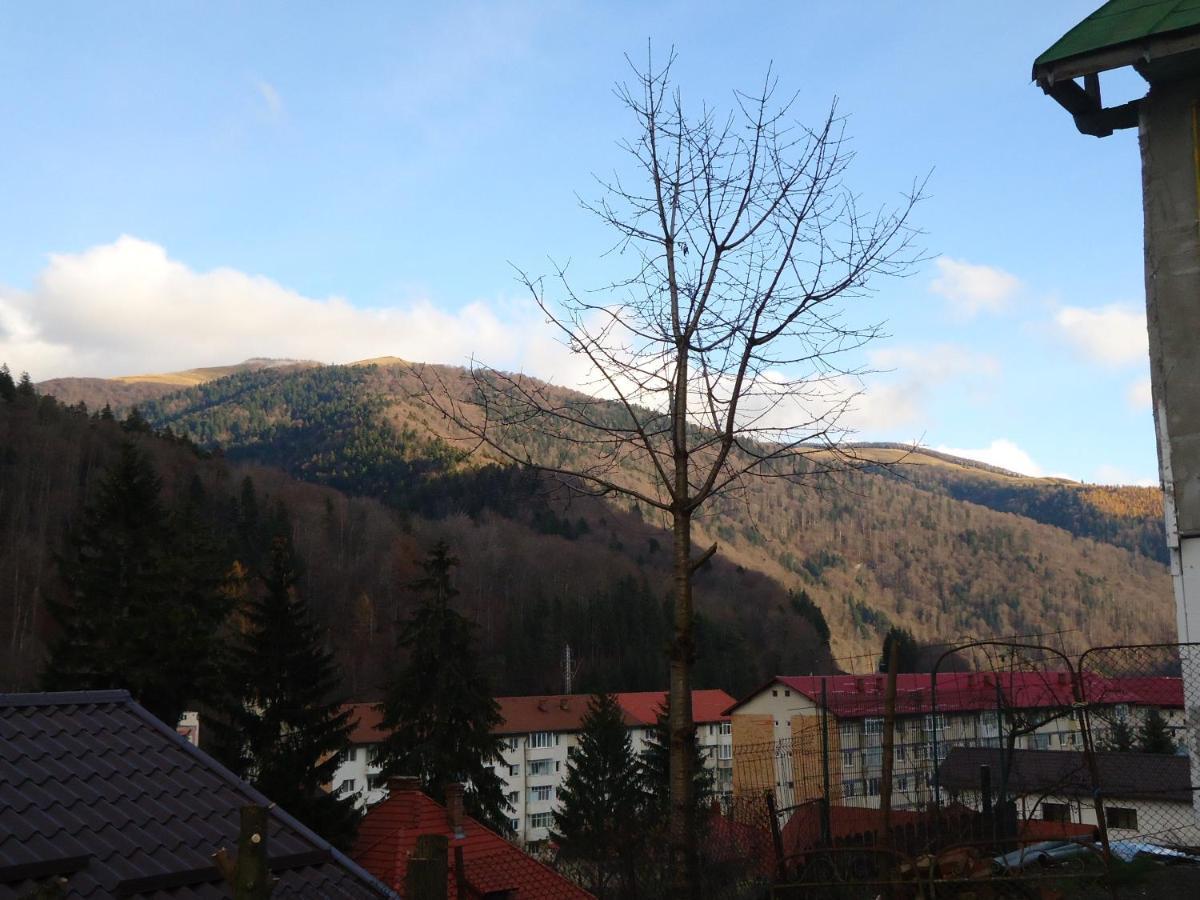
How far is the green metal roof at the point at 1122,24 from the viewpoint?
8258 millimetres

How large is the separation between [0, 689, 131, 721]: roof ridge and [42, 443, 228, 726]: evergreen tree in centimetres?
1792

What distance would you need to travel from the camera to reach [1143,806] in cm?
1460

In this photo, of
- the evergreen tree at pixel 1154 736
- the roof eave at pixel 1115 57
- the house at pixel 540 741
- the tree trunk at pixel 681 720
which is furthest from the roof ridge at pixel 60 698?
the house at pixel 540 741

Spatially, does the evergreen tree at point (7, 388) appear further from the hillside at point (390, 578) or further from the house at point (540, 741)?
the house at point (540, 741)

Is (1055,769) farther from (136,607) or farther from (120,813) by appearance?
(136,607)

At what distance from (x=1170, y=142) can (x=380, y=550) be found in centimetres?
10178

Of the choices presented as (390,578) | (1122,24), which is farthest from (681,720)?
(390,578)

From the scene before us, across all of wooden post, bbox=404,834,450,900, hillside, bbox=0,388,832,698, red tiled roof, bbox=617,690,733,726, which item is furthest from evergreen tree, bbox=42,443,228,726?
red tiled roof, bbox=617,690,733,726

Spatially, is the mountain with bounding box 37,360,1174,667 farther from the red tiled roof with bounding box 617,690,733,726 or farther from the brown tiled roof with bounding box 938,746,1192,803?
the brown tiled roof with bounding box 938,746,1192,803

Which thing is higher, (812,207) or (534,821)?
(812,207)

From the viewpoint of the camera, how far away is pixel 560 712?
237 feet

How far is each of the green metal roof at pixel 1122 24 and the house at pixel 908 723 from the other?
4.87 meters

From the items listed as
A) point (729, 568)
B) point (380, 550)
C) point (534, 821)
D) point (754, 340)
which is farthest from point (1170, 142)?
point (729, 568)

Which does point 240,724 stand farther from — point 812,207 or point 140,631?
point 812,207
